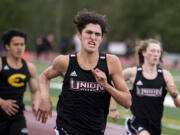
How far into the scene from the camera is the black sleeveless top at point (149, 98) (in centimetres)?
668

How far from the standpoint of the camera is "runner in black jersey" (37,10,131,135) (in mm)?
4875

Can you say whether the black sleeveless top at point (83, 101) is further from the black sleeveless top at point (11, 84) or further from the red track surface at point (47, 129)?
the red track surface at point (47, 129)

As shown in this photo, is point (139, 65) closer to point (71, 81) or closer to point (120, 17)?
point (71, 81)

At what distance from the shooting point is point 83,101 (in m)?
4.91

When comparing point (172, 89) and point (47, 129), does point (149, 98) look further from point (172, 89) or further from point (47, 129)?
point (47, 129)

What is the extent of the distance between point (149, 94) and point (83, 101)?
208 cm

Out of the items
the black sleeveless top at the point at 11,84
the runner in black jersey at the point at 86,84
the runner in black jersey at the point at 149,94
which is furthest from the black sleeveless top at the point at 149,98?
the runner in black jersey at the point at 86,84

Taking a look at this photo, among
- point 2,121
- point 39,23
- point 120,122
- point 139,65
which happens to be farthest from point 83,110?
point 39,23

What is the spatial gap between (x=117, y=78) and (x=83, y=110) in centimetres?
47

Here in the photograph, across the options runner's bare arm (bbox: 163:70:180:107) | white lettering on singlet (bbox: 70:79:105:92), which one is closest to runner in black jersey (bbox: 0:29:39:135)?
white lettering on singlet (bbox: 70:79:105:92)

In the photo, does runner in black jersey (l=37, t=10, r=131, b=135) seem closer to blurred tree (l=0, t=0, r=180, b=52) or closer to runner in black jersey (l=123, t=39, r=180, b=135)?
runner in black jersey (l=123, t=39, r=180, b=135)

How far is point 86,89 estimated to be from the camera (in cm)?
489

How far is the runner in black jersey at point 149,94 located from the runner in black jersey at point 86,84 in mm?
1742

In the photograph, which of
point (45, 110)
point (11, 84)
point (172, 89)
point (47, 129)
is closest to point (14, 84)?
point (11, 84)
